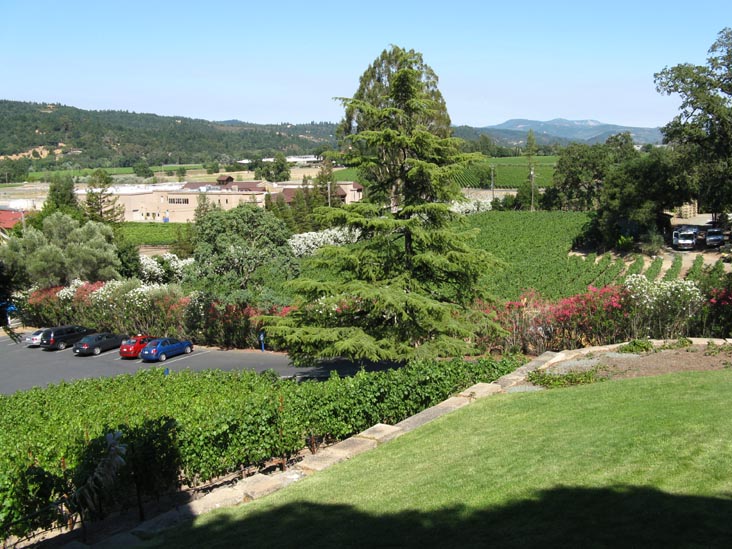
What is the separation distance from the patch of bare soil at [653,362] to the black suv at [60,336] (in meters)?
27.0

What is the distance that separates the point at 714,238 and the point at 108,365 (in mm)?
46691

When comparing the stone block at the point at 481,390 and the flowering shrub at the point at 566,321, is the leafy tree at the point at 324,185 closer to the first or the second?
the flowering shrub at the point at 566,321

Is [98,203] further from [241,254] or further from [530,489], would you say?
[530,489]

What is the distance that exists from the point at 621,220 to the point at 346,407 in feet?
158

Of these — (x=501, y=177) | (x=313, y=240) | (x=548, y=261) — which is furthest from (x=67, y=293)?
(x=501, y=177)

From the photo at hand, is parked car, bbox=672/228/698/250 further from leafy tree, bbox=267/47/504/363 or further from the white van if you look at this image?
leafy tree, bbox=267/47/504/363

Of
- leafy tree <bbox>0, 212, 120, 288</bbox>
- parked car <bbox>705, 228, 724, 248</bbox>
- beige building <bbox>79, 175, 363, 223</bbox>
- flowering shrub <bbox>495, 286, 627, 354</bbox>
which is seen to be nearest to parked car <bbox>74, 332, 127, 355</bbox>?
leafy tree <bbox>0, 212, 120, 288</bbox>

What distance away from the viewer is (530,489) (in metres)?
7.22

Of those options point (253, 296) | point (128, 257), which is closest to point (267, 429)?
point (253, 296)

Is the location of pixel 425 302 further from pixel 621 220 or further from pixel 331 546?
pixel 621 220

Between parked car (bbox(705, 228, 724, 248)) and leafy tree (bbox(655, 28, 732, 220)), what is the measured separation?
6.03m

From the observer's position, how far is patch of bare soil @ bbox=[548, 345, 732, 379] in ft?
46.6

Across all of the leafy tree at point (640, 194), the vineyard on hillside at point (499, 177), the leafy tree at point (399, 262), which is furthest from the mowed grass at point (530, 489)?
the vineyard on hillside at point (499, 177)

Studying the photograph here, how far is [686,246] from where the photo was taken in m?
51.8
